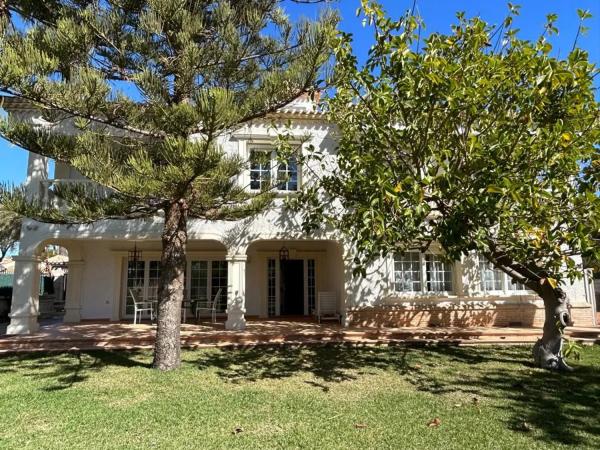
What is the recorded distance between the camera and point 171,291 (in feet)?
26.1

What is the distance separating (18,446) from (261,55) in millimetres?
7027

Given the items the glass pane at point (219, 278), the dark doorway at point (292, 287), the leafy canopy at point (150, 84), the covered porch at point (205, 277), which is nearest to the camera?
the leafy canopy at point (150, 84)

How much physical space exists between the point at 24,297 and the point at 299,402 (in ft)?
29.9

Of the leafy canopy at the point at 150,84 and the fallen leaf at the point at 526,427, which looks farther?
the leafy canopy at the point at 150,84

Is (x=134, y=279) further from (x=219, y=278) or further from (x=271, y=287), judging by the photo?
(x=271, y=287)

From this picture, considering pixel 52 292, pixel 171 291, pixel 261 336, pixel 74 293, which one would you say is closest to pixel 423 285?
pixel 261 336

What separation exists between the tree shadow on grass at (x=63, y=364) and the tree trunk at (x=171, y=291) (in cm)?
85

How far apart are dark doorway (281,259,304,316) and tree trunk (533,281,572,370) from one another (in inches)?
364

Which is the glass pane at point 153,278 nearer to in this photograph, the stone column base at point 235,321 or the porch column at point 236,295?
the porch column at point 236,295

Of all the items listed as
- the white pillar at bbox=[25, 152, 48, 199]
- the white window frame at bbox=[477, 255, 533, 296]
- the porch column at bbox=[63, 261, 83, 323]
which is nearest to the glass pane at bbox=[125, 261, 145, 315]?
the porch column at bbox=[63, 261, 83, 323]

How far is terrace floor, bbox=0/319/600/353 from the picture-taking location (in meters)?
10.3

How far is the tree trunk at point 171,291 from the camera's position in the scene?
7922 mm

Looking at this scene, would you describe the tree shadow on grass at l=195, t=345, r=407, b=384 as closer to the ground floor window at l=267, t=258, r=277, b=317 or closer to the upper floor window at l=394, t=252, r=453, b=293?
the upper floor window at l=394, t=252, r=453, b=293

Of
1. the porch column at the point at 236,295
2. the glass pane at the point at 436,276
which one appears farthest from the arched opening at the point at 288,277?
the glass pane at the point at 436,276
